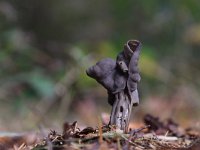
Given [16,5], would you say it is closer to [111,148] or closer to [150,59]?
[150,59]

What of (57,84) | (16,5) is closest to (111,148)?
(57,84)

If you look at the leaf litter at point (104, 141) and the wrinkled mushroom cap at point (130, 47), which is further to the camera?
the wrinkled mushroom cap at point (130, 47)

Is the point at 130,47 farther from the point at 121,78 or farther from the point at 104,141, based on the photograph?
the point at 104,141

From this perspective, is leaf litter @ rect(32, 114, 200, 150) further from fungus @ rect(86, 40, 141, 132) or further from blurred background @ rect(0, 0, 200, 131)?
blurred background @ rect(0, 0, 200, 131)

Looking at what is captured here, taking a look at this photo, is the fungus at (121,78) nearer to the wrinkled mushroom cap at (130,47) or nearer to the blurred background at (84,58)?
the wrinkled mushroom cap at (130,47)

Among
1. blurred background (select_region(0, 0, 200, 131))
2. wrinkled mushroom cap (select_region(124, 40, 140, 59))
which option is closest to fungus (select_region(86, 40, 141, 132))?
wrinkled mushroom cap (select_region(124, 40, 140, 59))

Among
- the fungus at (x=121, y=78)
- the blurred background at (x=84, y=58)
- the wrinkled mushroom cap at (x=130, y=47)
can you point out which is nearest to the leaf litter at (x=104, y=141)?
the fungus at (x=121, y=78)
